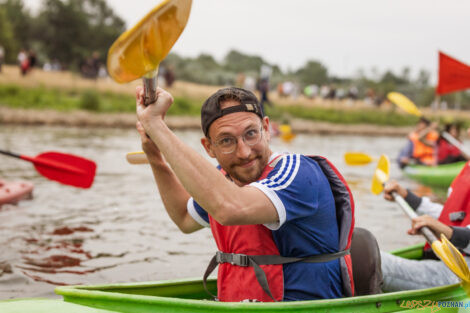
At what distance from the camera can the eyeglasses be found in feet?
6.33

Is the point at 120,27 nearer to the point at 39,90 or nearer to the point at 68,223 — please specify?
the point at 39,90

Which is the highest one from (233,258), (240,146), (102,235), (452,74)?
(452,74)

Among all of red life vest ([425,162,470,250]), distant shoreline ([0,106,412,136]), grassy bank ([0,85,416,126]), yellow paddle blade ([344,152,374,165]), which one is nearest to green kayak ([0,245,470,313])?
red life vest ([425,162,470,250])

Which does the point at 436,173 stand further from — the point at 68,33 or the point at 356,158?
the point at 68,33

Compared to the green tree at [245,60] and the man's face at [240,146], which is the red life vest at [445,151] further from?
the green tree at [245,60]

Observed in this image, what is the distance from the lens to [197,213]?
7.52 ft

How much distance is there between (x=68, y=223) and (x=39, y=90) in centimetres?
1651

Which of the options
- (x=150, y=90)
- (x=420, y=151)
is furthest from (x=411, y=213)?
(x=420, y=151)

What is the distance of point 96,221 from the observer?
5.57 m

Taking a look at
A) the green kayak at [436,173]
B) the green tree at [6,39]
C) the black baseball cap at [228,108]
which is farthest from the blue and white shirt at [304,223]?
the green tree at [6,39]

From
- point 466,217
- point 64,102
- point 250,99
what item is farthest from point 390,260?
point 64,102

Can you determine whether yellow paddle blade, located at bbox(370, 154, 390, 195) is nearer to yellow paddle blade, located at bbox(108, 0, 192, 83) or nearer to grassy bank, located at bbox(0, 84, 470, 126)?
yellow paddle blade, located at bbox(108, 0, 192, 83)

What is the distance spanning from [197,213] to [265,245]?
0.43 metres

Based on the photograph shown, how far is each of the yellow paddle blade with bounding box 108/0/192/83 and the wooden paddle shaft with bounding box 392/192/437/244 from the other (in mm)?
1766
